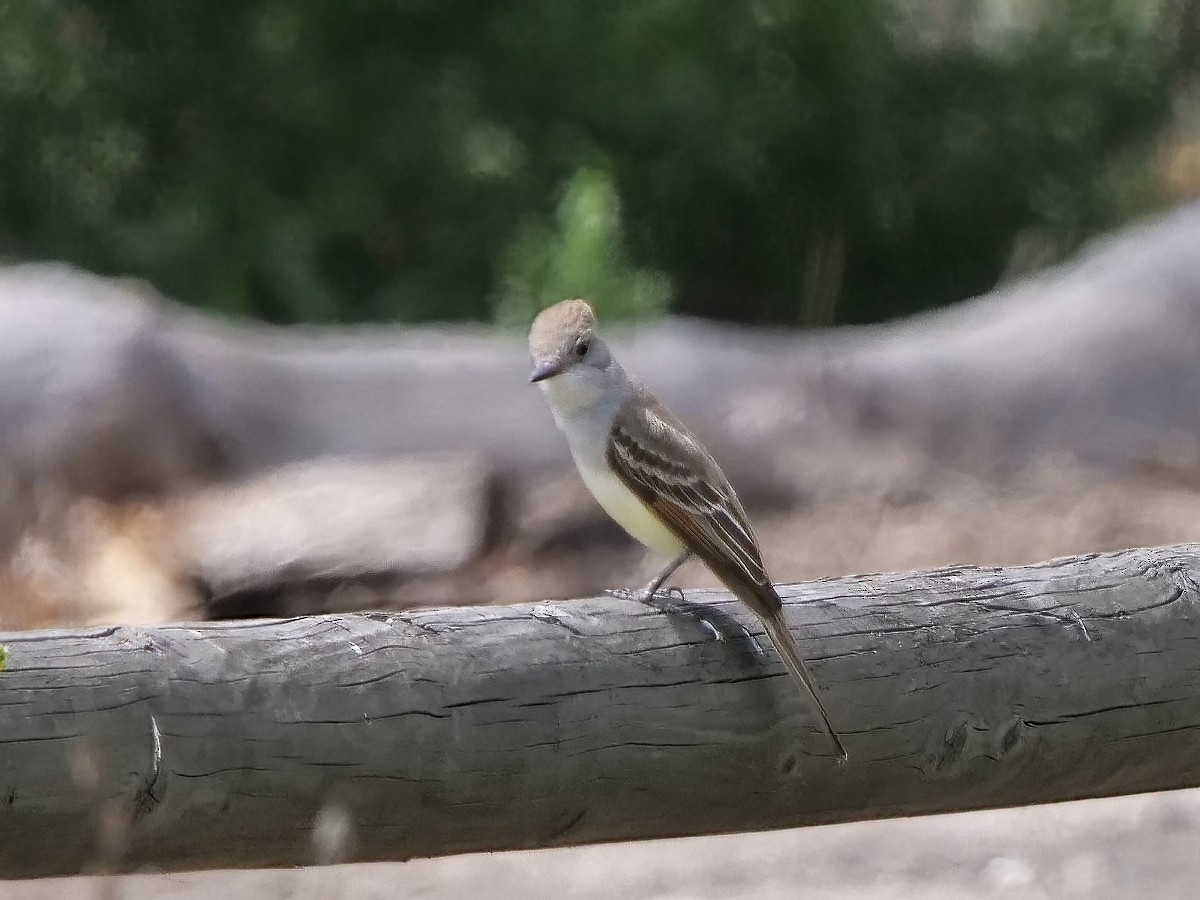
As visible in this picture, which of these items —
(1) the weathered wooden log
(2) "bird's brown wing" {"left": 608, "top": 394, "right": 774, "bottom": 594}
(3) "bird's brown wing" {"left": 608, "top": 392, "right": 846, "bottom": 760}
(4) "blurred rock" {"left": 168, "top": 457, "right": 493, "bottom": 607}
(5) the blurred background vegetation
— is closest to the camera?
(1) the weathered wooden log

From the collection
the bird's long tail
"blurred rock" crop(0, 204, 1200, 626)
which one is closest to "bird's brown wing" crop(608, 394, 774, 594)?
the bird's long tail

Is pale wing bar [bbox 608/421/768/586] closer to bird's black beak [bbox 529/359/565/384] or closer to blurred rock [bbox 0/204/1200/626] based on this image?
bird's black beak [bbox 529/359/565/384]

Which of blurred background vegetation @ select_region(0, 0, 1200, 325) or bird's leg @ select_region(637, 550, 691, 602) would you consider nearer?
bird's leg @ select_region(637, 550, 691, 602)

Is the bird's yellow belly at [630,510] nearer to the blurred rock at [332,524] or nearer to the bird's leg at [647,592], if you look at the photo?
the bird's leg at [647,592]

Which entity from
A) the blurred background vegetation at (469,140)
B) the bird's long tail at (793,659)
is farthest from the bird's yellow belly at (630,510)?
the blurred background vegetation at (469,140)

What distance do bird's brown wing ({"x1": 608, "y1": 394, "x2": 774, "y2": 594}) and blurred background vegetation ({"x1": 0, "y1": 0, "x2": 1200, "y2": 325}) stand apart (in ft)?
20.1

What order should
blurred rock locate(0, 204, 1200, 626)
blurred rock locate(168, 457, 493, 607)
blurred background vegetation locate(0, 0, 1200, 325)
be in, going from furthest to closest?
blurred background vegetation locate(0, 0, 1200, 325), blurred rock locate(0, 204, 1200, 626), blurred rock locate(168, 457, 493, 607)

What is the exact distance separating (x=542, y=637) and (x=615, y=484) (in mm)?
861

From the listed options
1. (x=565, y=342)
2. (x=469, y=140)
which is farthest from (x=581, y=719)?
(x=469, y=140)

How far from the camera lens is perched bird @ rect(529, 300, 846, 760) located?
2.87 metres

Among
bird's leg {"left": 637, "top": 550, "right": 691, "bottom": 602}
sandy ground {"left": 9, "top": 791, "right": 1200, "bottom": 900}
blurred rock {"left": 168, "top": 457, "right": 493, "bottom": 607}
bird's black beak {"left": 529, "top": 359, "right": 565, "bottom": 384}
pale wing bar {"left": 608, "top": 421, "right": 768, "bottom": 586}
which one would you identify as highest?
bird's black beak {"left": 529, "top": 359, "right": 565, "bottom": 384}

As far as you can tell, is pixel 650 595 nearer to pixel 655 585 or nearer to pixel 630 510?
pixel 655 585

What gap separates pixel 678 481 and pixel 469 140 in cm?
695

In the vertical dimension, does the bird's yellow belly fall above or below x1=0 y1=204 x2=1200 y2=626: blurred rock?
above
